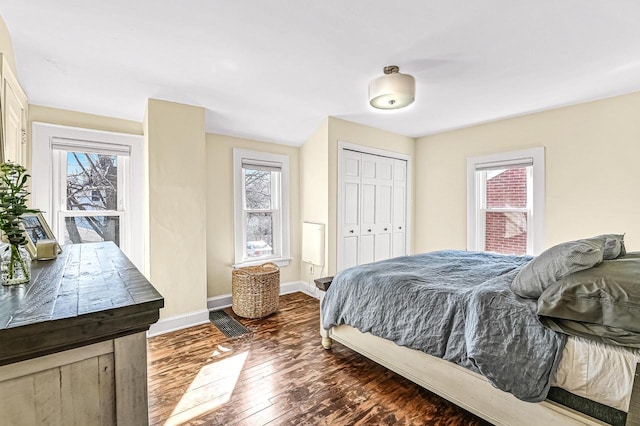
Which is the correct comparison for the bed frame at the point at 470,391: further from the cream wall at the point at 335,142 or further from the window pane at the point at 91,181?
the window pane at the point at 91,181

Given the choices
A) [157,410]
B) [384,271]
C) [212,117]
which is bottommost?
[157,410]

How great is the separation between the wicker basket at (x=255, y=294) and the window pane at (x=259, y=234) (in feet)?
2.14

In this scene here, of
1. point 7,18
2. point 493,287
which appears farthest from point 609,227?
point 7,18

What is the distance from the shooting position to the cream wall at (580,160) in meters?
2.82

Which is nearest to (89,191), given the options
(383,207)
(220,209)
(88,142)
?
(88,142)

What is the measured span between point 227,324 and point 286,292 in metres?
1.17

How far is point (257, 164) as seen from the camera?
3.93m

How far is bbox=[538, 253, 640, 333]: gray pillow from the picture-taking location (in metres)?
1.17

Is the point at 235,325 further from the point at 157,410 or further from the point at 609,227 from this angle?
the point at 609,227

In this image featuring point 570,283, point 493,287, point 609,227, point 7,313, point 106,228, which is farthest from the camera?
point 106,228

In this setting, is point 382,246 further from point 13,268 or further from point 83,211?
point 13,268

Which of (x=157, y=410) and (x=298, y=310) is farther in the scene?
(x=298, y=310)

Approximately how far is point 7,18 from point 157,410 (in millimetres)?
2561

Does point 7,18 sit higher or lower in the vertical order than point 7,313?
higher
